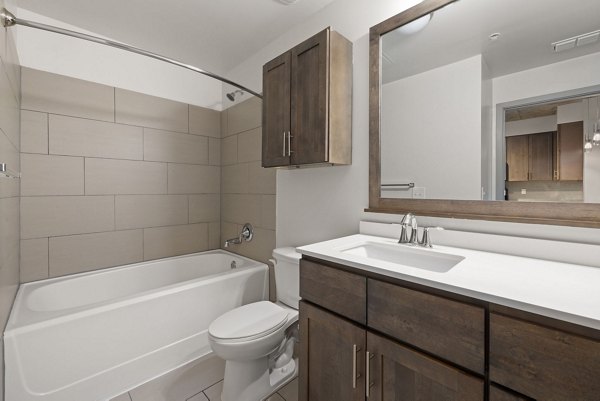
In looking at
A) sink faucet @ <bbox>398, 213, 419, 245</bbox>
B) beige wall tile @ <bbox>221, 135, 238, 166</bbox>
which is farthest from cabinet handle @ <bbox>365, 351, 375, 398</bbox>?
beige wall tile @ <bbox>221, 135, 238, 166</bbox>

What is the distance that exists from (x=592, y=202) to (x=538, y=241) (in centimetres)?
21

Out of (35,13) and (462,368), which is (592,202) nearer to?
(462,368)

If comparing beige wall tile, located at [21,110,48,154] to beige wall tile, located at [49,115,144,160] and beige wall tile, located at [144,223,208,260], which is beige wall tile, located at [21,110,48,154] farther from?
beige wall tile, located at [144,223,208,260]

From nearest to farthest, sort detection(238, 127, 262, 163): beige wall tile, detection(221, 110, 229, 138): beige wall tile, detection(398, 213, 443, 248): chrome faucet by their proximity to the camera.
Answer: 1. detection(398, 213, 443, 248): chrome faucet
2. detection(238, 127, 262, 163): beige wall tile
3. detection(221, 110, 229, 138): beige wall tile

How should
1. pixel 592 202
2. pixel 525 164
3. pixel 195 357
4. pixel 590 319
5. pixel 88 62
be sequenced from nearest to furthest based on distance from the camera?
pixel 590 319, pixel 592 202, pixel 525 164, pixel 195 357, pixel 88 62

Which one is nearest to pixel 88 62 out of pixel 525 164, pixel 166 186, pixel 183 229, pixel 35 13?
pixel 35 13

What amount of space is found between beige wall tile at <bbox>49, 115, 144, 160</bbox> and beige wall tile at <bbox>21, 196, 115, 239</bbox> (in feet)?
1.20

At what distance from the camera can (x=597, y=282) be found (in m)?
0.77

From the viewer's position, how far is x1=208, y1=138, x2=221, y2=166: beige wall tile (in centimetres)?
287

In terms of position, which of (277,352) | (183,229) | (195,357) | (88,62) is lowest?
(195,357)

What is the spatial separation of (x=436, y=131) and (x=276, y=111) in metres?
0.98

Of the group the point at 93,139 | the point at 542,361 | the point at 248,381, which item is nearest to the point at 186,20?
the point at 93,139

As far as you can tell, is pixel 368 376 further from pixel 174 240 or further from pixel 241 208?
pixel 174 240

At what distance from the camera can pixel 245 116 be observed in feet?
8.47
